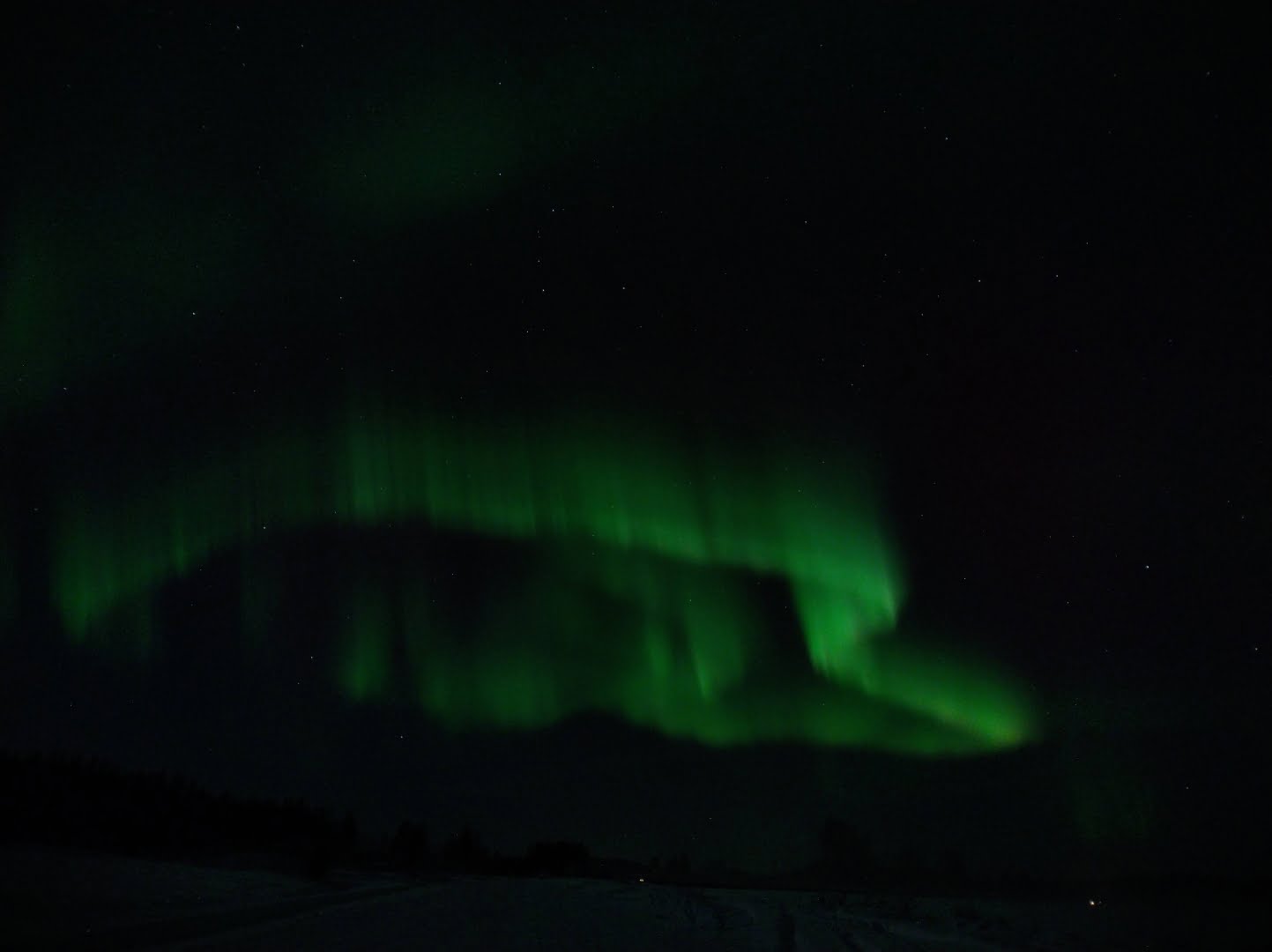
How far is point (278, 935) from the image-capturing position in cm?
1370

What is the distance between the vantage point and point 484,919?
18.9 meters

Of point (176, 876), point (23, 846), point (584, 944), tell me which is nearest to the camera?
point (584, 944)

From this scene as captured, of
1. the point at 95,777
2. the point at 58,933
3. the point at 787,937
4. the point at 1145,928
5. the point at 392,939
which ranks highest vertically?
the point at 95,777

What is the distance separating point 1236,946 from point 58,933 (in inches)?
818

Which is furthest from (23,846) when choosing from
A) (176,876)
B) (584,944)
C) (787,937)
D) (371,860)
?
(371,860)

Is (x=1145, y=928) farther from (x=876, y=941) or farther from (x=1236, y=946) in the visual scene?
(x=876, y=941)

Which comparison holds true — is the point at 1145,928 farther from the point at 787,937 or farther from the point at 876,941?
the point at 787,937

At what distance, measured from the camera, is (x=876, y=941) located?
17984 millimetres

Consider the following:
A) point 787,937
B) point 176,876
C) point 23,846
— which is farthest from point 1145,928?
point 23,846

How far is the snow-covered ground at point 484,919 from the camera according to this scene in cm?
1373

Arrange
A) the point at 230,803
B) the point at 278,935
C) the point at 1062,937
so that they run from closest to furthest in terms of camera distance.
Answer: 1. the point at 278,935
2. the point at 1062,937
3. the point at 230,803

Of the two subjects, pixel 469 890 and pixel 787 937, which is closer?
pixel 787 937

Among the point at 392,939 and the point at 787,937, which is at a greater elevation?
the point at 392,939

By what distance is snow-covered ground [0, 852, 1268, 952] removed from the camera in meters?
13.7
